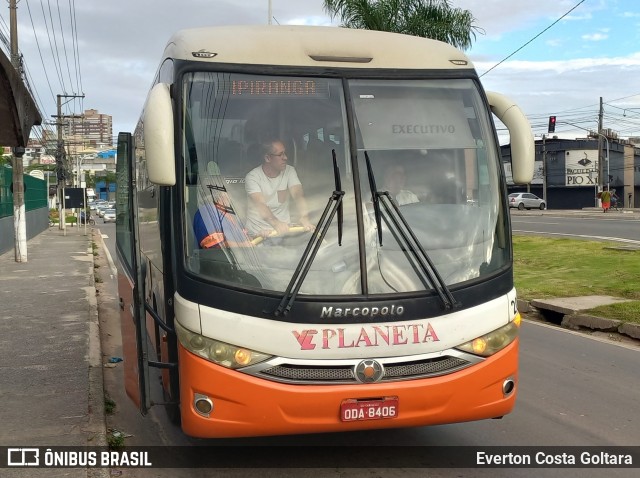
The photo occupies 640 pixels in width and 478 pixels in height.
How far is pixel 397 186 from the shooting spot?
4.74m

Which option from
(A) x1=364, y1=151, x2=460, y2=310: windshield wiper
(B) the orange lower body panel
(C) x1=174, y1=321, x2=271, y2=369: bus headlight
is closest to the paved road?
(B) the orange lower body panel

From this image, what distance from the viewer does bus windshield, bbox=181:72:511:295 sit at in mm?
4523

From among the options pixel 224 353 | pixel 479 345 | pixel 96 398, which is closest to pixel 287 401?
pixel 224 353

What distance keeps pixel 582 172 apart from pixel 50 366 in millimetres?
69566

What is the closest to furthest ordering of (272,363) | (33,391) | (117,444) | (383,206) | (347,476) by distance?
(272,363) → (383,206) → (347,476) → (117,444) → (33,391)

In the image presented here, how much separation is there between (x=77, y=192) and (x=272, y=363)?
3910cm

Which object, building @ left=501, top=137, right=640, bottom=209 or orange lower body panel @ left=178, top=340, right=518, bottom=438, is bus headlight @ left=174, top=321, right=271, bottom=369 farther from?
building @ left=501, top=137, right=640, bottom=209

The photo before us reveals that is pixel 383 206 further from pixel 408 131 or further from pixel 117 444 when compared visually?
pixel 117 444

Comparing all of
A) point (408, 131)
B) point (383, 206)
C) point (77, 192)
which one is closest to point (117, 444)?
point (383, 206)

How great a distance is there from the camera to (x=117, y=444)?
18.5 feet

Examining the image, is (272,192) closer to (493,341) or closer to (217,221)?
(217,221)

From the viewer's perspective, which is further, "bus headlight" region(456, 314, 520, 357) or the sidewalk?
the sidewalk

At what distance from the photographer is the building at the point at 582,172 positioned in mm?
71250

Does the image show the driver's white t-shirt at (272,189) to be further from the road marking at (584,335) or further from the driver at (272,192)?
the road marking at (584,335)
